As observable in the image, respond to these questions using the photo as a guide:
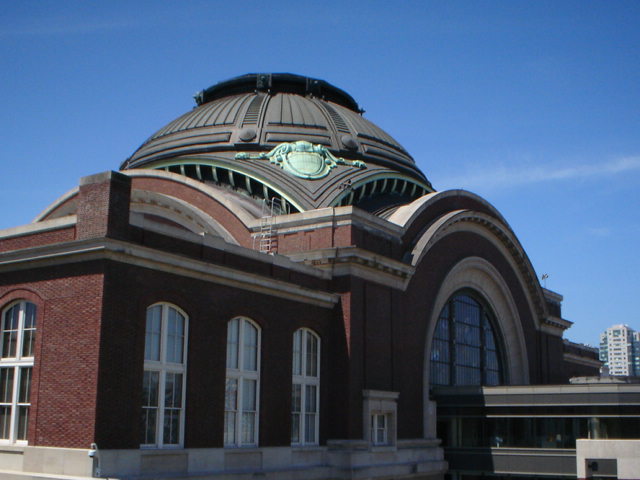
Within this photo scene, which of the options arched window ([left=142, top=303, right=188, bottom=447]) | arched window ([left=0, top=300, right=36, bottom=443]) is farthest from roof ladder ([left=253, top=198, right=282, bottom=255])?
arched window ([left=0, top=300, right=36, bottom=443])

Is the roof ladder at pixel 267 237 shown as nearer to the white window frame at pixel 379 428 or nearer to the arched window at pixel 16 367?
the white window frame at pixel 379 428

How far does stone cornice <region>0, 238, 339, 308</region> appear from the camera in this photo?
24234 mm

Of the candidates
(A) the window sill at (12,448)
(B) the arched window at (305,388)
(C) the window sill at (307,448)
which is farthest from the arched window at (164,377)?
(B) the arched window at (305,388)

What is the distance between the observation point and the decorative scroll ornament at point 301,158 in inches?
1710

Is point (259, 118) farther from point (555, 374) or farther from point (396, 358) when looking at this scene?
point (555, 374)

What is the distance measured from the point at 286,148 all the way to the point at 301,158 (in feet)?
3.52

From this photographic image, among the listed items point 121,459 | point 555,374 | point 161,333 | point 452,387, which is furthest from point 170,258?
point 555,374

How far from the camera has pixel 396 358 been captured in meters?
35.2

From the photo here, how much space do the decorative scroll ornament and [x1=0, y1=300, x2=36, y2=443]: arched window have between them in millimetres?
19730

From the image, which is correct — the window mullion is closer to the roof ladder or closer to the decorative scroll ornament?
the roof ladder

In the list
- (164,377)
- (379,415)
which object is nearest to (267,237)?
(379,415)

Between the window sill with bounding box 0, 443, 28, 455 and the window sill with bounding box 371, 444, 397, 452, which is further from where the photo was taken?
the window sill with bounding box 371, 444, 397, 452

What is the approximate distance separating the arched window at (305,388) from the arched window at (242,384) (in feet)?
7.46

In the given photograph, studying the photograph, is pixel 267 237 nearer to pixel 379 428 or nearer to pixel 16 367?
pixel 379 428
